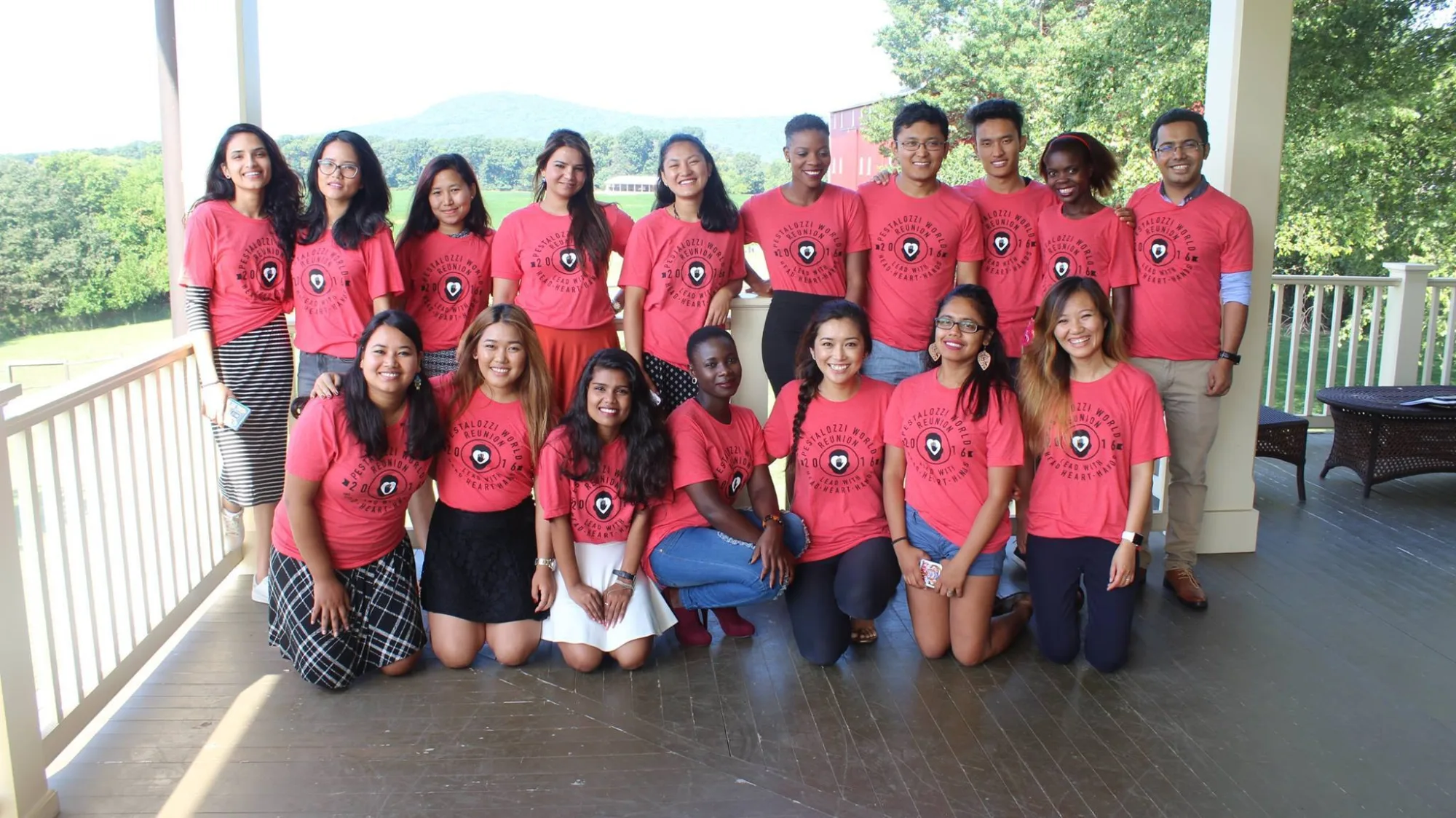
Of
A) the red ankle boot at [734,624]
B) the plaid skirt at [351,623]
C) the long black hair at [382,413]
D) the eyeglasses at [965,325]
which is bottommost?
the red ankle boot at [734,624]

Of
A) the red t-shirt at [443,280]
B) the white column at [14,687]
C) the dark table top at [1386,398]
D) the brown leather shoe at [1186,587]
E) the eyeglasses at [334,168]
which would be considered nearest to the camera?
the white column at [14,687]

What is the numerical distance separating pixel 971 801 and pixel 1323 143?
440 inches

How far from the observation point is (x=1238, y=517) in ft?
14.8

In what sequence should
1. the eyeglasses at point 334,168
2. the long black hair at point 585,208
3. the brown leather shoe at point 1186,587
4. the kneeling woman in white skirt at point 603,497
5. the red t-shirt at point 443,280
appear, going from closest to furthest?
1. the kneeling woman in white skirt at point 603,497
2. the eyeglasses at point 334,168
3. the long black hair at point 585,208
4. the red t-shirt at point 443,280
5. the brown leather shoe at point 1186,587

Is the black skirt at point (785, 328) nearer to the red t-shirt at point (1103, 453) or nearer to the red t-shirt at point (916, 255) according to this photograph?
the red t-shirt at point (916, 255)

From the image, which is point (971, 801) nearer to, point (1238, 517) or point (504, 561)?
point (504, 561)

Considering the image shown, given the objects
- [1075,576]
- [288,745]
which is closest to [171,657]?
[288,745]

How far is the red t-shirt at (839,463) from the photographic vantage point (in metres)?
3.47

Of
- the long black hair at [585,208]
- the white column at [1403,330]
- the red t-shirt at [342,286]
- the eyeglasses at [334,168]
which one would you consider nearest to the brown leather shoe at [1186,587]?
the long black hair at [585,208]

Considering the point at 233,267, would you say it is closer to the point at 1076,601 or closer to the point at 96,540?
the point at 96,540

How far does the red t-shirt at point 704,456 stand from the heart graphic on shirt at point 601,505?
0.15 metres

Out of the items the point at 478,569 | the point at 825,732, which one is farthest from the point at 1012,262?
the point at 478,569

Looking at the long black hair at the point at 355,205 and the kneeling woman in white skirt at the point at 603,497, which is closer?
the kneeling woman in white skirt at the point at 603,497

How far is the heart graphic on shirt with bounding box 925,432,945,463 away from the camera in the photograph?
3410mm
